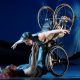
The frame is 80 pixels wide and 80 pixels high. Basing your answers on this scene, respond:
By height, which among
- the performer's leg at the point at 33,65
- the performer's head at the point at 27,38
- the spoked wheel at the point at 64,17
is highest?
the spoked wheel at the point at 64,17

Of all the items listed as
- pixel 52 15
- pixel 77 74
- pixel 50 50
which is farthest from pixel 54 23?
pixel 77 74

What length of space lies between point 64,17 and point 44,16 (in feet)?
1.16

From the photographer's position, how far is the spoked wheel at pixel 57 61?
4.95 m

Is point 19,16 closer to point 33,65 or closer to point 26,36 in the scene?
point 26,36

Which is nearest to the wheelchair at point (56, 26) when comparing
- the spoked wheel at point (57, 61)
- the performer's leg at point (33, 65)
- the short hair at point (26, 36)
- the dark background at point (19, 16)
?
the spoked wheel at point (57, 61)

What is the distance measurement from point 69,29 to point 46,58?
807 mm

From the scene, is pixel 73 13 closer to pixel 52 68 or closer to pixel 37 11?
pixel 37 11

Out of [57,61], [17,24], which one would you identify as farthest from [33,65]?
[17,24]

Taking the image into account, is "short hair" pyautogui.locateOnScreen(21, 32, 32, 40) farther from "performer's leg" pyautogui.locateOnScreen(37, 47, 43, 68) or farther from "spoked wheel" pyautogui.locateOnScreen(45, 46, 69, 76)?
"spoked wheel" pyautogui.locateOnScreen(45, 46, 69, 76)

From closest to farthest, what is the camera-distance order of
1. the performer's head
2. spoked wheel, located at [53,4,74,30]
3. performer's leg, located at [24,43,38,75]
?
performer's leg, located at [24,43,38,75] → the performer's head → spoked wheel, located at [53,4,74,30]

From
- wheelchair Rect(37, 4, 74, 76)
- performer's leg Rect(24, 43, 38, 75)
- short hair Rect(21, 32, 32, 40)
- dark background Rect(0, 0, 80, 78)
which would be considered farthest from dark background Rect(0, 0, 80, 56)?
performer's leg Rect(24, 43, 38, 75)

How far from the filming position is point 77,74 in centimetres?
511

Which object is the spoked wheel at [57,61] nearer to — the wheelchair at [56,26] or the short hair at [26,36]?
the wheelchair at [56,26]

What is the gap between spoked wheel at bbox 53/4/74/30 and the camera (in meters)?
5.17
